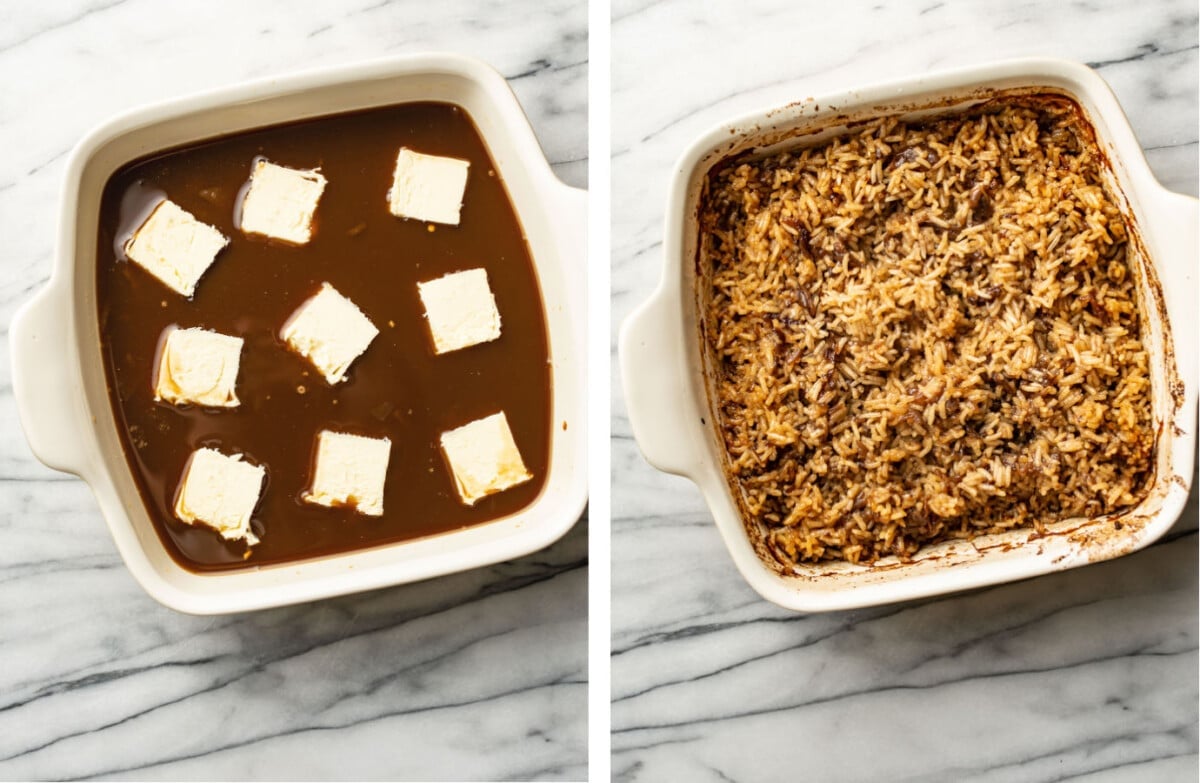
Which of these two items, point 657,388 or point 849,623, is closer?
point 657,388

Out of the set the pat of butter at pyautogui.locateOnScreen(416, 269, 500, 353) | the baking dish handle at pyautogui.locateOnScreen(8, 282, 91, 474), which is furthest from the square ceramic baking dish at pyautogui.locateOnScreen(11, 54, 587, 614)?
the pat of butter at pyautogui.locateOnScreen(416, 269, 500, 353)

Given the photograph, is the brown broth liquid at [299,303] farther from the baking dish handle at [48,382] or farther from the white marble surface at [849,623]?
the white marble surface at [849,623]

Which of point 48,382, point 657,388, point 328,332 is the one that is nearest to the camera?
point 657,388

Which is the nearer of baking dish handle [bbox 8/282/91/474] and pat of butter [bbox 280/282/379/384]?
baking dish handle [bbox 8/282/91/474]

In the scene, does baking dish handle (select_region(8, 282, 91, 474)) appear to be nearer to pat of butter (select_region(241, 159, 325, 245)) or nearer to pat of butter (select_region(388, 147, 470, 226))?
pat of butter (select_region(241, 159, 325, 245))

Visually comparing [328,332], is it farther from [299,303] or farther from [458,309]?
[458,309]

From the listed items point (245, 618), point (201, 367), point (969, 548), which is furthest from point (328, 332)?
point (969, 548)

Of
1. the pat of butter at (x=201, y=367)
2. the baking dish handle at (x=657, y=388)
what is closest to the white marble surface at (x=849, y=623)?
the baking dish handle at (x=657, y=388)

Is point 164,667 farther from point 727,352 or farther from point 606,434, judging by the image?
point 727,352
